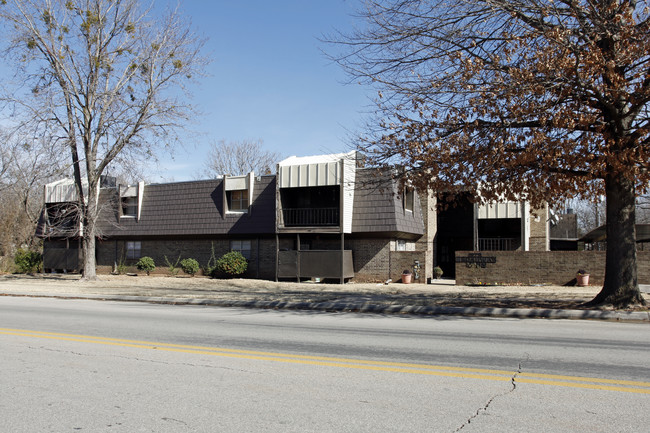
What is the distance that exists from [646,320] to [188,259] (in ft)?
76.6

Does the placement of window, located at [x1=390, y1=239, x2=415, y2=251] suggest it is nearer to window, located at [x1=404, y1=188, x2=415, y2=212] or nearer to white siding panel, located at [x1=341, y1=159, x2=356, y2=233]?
window, located at [x1=404, y1=188, x2=415, y2=212]

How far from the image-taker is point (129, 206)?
3256cm

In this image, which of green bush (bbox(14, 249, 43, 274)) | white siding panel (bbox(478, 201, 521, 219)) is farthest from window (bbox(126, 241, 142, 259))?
white siding panel (bbox(478, 201, 521, 219))

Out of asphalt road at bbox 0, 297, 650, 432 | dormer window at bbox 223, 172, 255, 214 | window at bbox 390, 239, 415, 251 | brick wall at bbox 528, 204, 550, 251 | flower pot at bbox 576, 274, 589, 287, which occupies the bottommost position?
asphalt road at bbox 0, 297, 650, 432

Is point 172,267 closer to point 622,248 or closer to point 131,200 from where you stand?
point 131,200

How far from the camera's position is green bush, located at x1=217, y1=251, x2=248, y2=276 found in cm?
2769

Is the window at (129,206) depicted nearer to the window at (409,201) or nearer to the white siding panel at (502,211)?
the window at (409,201)

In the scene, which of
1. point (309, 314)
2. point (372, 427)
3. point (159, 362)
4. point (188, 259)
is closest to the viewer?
point (372, 427)

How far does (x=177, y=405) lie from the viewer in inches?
210

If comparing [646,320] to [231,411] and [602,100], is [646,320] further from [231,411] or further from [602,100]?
[231,411]

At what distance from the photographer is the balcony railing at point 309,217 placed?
27.7 m

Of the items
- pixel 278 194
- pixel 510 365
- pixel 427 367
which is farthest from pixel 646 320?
pixel 278 194

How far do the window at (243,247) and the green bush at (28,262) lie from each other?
1384cm

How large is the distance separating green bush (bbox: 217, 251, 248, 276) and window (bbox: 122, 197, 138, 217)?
25.8 feet
